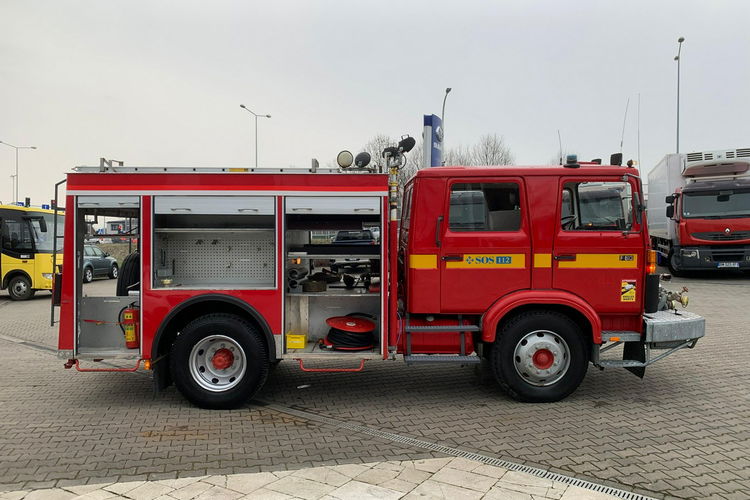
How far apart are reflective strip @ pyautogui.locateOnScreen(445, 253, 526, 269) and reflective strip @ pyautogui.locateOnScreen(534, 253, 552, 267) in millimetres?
125

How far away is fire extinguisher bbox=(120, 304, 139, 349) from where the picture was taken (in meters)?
5.67

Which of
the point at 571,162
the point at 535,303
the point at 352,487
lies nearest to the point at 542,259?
the point at 535,303

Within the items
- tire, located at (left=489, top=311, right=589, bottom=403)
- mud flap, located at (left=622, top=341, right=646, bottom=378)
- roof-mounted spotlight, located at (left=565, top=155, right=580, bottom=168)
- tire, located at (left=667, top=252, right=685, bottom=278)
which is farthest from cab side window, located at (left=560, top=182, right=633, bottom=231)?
tire, located at (left=667, top=252, right=685, bottom=278)

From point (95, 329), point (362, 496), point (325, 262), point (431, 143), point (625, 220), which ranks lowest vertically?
point (362, 496)

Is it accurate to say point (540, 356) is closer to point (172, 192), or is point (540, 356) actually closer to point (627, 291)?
point (627, 291)

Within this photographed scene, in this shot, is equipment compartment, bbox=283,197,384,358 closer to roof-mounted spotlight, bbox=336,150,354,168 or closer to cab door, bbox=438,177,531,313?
roof-mounted spotlight, bbox=336,150,354,168

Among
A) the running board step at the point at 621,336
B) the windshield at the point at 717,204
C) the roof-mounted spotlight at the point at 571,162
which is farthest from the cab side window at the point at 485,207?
the windshield at the point at 717,204

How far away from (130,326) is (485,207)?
3890mm

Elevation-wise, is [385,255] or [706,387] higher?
[385,255]

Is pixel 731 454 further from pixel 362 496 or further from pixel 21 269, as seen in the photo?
pixel 21 269

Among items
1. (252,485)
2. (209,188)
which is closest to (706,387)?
(252,485)

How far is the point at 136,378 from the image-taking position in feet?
23.3

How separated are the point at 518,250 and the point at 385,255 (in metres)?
1.38

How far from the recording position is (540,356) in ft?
18.9
